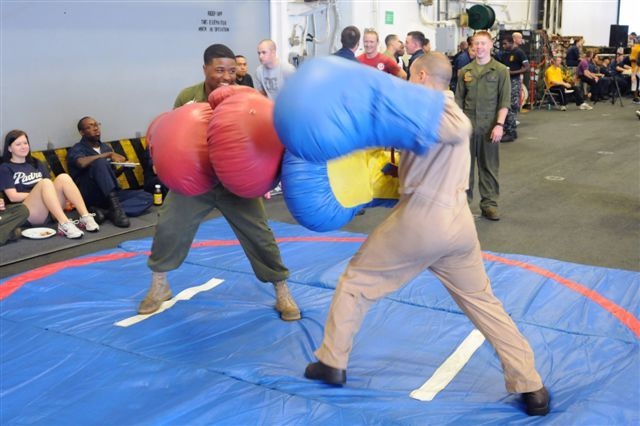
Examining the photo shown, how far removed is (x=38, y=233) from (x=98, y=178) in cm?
85

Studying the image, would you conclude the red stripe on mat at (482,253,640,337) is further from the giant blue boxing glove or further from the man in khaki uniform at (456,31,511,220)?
the giant blue boxing glove

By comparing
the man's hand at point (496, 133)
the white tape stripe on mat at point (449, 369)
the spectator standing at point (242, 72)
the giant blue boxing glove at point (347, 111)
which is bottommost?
the white tape stripe on mat at point (449, 369)

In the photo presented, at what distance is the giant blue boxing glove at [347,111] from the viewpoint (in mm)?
2078

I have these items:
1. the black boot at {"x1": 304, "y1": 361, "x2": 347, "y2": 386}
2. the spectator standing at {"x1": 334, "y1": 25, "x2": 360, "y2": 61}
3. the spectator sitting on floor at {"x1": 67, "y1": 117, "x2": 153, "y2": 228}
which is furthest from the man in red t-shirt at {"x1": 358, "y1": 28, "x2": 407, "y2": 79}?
the black boot at {"x1": 304, "y1": 361, "x2": 347, "y2": 386}

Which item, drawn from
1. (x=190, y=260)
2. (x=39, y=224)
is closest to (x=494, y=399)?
(x=190, y=260)

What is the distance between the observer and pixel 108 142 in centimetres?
755

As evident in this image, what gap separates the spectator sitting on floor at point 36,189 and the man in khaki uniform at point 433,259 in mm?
3775

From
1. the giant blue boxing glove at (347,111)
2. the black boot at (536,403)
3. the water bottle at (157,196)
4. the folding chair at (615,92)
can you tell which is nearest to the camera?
the giant blue boxing glove at (347,111)

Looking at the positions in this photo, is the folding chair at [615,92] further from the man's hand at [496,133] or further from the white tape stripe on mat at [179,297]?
the white tape stripe on mat at [179,297]

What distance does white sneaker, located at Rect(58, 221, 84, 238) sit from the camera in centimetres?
579

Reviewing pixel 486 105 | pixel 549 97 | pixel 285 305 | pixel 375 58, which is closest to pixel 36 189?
pixel 285 305

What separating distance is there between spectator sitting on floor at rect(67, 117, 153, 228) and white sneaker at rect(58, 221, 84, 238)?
1.51 feet

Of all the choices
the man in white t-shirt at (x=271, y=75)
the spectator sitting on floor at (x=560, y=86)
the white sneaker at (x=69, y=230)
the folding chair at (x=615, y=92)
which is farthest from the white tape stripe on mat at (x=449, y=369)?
the folding chair at (x=615, y=92)

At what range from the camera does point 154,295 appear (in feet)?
12.7
